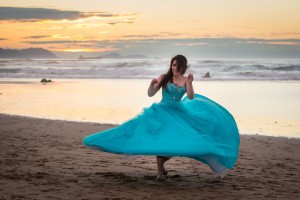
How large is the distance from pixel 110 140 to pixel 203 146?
1.20 meters

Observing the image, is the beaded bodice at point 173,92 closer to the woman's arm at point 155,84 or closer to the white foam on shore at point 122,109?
the woman's arm at point 155,84

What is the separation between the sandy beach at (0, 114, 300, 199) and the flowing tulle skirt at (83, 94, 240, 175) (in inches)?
17.9

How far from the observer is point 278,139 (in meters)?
10.8

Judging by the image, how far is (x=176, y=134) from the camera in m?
6.66

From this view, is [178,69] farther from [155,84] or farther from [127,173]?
[127,173]

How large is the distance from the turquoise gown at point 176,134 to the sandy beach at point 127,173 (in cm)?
45

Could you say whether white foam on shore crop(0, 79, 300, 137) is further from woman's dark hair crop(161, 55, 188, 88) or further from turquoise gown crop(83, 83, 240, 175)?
woman's dark hair crop(161, 55, 188, 88)

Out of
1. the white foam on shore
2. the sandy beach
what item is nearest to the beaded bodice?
the sandy beach

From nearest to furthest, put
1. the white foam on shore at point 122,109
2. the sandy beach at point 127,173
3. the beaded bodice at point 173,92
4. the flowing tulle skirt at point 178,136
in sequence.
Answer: the sandy beach at point 127,173
the flowing tulle skirt at point 178,136
the beaded bodice at point 173,92
the white foam on shore at point 122,109

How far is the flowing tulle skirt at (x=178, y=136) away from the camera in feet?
21.6

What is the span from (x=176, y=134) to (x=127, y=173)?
4.49 ft

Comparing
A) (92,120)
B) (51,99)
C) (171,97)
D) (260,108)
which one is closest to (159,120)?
(171,97)

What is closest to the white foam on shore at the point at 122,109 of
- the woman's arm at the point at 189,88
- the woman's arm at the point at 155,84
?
the woman's arm at the point at 189,88

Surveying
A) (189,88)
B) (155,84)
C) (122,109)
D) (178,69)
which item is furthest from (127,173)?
(122,109)
